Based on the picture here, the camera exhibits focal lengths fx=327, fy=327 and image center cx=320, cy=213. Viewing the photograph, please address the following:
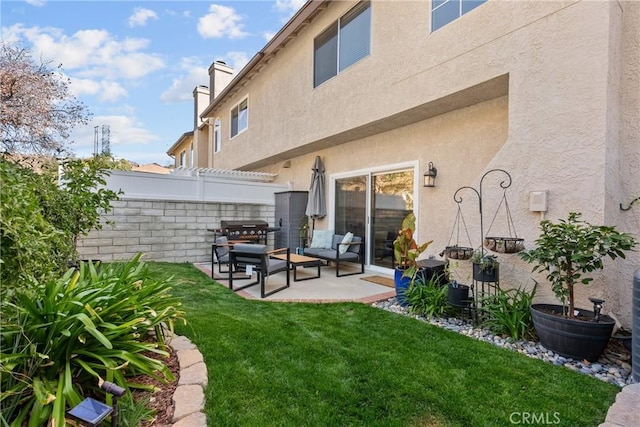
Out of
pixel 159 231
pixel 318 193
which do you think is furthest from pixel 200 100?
pixel 318 193

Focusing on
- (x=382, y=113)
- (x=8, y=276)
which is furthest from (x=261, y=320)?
(x=382, y=113)

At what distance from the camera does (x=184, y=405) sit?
7.23ft

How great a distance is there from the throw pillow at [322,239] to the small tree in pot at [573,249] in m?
5.18

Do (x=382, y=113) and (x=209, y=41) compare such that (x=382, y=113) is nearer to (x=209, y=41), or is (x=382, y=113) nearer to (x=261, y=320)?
(x=261, y=320)

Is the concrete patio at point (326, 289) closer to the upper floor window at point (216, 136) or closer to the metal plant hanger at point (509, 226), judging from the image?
the metal plant hanger at point (509, 226)

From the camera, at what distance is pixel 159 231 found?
8.89m

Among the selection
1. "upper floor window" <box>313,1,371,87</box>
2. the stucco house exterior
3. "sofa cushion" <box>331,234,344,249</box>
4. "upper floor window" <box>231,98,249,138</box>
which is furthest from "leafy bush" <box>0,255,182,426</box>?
"upper floor window" <box>231,98,249,138</box>

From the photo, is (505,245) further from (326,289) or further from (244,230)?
(244,230)

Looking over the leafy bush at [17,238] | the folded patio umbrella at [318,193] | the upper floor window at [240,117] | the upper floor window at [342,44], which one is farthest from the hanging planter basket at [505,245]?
the upper floor window at [240,117]

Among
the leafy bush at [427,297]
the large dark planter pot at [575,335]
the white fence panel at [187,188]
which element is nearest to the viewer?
the large dark planter pot at [575,335]

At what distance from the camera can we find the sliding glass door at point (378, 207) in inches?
290

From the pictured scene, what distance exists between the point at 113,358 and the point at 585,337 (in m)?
4.27

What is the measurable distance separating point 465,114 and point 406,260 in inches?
115

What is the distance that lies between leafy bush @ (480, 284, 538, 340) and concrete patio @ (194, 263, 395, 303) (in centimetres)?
185
